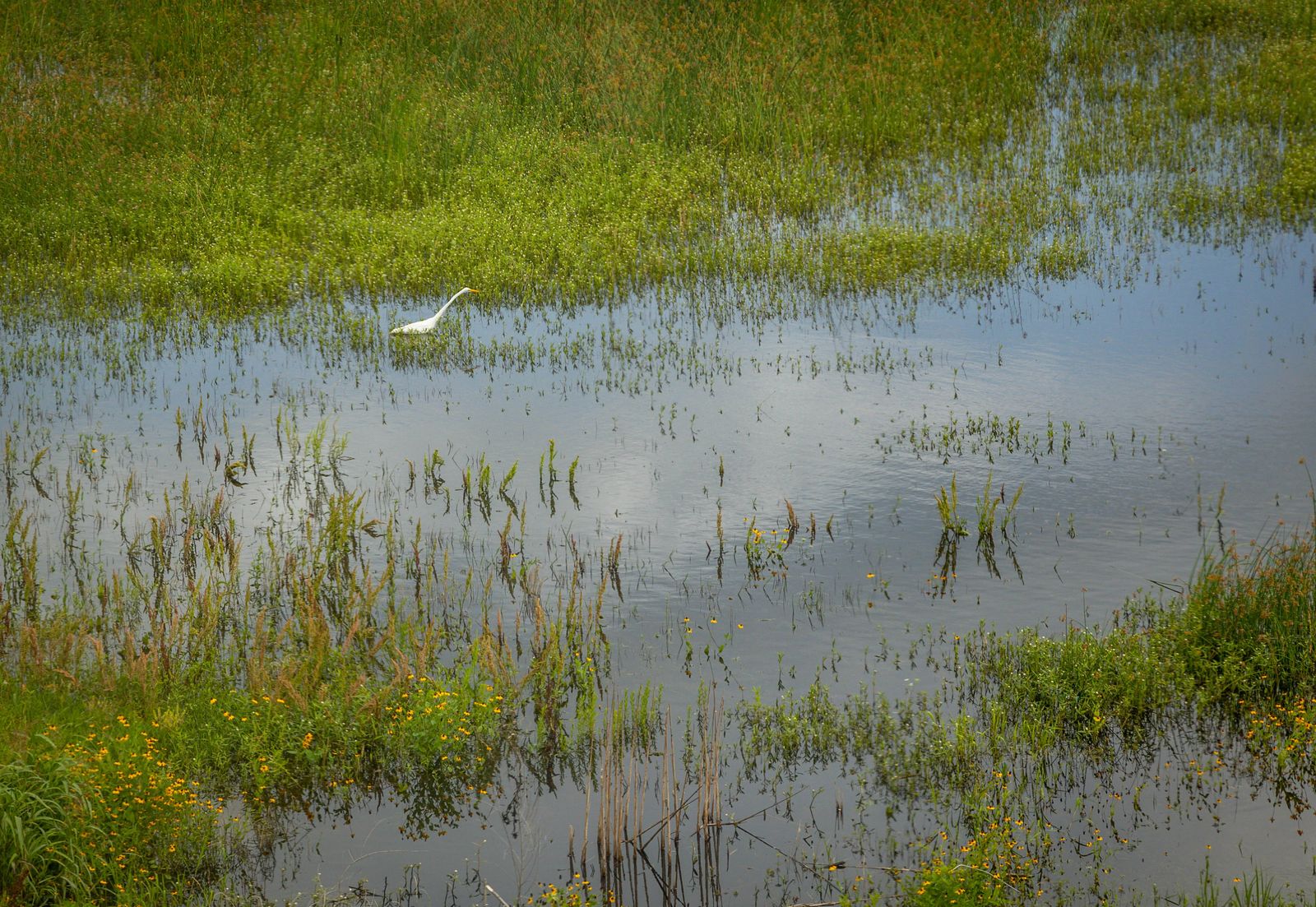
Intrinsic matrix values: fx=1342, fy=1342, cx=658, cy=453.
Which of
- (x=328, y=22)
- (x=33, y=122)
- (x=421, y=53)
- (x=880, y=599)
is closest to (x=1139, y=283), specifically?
(x=880, y=599)

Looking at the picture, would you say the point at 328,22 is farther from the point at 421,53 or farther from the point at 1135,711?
the point at 1135,711

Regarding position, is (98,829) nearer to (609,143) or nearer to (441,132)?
(609,143)

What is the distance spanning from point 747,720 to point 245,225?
1214cm

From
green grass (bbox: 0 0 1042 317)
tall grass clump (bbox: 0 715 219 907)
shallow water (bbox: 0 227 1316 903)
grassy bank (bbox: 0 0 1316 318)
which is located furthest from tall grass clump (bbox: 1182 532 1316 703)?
green grass (bbox: 0 0 1042 317)

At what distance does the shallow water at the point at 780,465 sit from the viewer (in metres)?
6.61

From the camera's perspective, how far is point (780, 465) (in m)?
11.1

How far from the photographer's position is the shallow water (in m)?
6.61

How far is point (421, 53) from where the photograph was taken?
21922mm

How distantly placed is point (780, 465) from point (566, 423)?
2093 mm

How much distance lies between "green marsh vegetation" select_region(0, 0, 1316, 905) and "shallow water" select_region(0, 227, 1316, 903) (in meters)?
0.08

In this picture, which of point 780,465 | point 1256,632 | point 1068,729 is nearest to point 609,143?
point 780,465

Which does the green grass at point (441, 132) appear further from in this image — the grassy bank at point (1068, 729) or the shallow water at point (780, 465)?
the grassy bank at point (1068, 729)

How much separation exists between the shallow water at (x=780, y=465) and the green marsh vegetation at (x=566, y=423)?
8 centimetres

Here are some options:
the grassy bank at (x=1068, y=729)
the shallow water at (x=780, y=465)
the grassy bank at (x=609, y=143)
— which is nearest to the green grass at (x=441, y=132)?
the grassy bank at (x=609, y=143)
